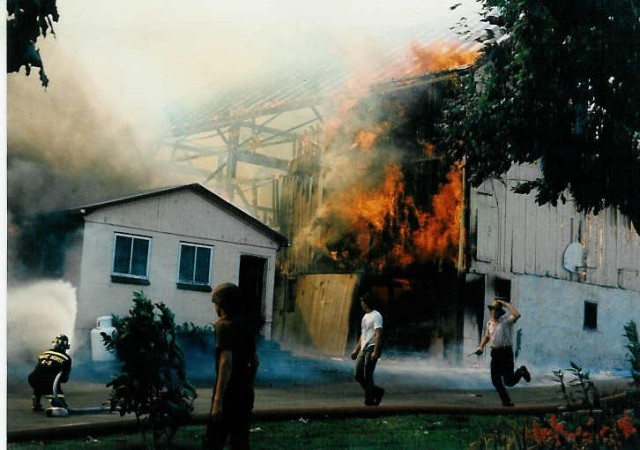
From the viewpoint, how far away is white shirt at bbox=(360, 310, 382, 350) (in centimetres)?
811

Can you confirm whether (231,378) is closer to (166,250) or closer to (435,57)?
(166,250)

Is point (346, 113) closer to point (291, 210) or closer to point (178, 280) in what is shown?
point (291, 210)

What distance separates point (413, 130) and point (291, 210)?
5.10 feet

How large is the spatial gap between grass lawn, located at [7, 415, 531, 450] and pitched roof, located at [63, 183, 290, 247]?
1.66 m

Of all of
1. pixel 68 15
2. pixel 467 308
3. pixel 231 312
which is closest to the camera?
pixel 231 312

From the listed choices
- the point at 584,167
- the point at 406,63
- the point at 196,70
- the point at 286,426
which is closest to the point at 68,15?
the point at 196,70

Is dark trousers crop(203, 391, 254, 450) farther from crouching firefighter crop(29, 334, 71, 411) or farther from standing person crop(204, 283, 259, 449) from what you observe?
crouching firefighter crop(29, 334, 71, 411)

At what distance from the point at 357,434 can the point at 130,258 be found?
2484mm

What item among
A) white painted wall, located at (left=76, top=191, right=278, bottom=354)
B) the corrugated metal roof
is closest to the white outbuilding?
white painted wall, located at (left=76, top=191, right=278, bottom=354)

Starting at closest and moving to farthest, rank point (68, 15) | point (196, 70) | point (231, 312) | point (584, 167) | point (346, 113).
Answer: point (231, 312) → point (68, 15) → point (196, 70) → point (346, 113) → point (584, 167)

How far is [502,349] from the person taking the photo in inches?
341

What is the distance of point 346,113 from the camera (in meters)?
8.13

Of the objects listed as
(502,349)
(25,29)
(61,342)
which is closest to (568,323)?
(502,349)

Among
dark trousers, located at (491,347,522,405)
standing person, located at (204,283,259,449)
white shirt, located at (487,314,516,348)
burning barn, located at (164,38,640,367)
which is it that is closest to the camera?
standing person, located at (204,283,259,449)
